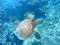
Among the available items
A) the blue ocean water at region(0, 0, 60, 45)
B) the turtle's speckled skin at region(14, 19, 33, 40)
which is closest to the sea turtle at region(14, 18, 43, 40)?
the turtle's speckled skin at region(14, 19, 33, 40)

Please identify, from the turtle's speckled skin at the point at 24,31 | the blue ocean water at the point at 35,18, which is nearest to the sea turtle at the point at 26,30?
the turtle's speckled skin at the point at 24,31

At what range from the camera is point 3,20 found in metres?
5.68

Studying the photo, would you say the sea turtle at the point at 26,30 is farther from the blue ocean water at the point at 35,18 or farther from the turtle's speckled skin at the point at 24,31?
the blue ocean water at the point at 35,18

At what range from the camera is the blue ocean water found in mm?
4699

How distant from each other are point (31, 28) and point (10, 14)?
133cm

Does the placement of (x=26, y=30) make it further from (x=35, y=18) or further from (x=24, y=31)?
(x=35, y=18)

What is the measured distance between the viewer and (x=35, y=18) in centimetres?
546

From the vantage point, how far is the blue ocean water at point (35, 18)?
4.70 m

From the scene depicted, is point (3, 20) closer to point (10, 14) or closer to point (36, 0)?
point (10, 14)

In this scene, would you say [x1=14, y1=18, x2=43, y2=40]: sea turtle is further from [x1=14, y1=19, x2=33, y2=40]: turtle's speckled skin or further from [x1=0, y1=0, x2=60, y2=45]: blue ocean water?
[x1=0, y1=0, x2=60, y2=45]: blue ocean water

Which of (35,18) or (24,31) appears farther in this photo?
(35,18)

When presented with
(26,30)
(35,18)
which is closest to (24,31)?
(26,30)

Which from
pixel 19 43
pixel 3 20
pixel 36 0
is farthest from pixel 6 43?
pixel 36 0

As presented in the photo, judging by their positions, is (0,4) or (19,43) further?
(0,4)
